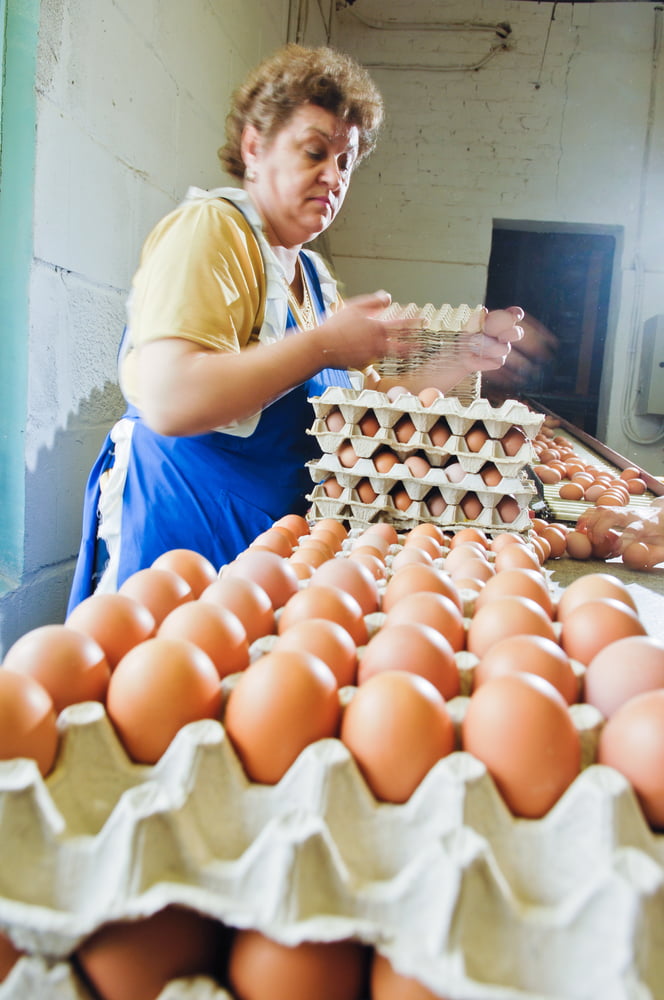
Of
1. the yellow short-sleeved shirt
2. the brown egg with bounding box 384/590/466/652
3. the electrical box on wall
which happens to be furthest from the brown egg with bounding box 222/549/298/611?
the electrical box on wall

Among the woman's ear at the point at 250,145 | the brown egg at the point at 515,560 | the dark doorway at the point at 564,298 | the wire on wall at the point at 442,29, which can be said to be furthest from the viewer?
the dark doorway at the point at 564,298

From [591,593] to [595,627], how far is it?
12 cm

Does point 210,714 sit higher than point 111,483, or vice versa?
point 111,483

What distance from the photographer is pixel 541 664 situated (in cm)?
65

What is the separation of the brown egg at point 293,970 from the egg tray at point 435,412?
113cm

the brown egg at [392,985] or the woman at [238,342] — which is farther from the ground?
the woman at [238,342]

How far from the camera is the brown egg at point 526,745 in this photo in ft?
1.77

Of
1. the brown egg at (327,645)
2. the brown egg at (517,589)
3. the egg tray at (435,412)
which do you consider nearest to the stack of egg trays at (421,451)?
the egg tray at (435,412)

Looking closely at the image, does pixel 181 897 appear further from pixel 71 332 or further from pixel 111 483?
pixel 71 332

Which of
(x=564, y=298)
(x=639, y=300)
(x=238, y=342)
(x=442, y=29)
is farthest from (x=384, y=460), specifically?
(x=564, y=298)

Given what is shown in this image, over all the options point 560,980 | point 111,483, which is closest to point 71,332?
point 111,483

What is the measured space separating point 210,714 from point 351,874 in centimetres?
20

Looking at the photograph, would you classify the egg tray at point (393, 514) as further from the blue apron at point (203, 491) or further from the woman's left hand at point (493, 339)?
the woman's left hand at point (493, 339)

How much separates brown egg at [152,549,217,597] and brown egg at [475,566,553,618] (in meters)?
0.37
